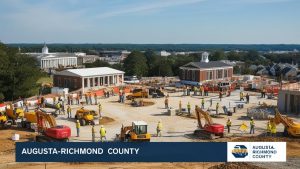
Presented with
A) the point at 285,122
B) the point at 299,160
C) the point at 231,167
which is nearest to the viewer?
the point at 231,167

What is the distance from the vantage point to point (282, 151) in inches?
758

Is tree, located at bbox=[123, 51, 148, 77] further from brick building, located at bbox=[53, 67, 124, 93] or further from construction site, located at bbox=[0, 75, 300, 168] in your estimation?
construction site, located at bbox=[0, 75, 300, 168]

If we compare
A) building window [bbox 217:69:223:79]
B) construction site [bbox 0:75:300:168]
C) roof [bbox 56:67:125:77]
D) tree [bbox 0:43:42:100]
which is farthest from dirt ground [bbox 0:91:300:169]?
building window [bbox 217:69:223:79]

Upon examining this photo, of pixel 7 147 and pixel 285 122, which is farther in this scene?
pixel 285 122

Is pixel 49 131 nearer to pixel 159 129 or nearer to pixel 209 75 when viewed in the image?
pixel 159 129

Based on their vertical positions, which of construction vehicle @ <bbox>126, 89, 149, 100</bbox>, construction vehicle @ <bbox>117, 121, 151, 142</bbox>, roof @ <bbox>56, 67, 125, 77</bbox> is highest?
roof @ <bbox>56, 67, 125, 77</bbox>

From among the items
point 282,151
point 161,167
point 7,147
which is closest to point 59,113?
point 7,147

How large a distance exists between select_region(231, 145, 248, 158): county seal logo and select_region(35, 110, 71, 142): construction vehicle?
12.4 metres

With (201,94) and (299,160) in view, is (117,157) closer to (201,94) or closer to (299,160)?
(299,160)

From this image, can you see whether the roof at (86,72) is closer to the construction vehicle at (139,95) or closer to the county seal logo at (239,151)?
the construction vehicle at (139,95)

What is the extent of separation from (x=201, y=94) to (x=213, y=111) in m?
13.0

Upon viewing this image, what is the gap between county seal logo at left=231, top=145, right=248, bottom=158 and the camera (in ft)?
62.6

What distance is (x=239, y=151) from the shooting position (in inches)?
754

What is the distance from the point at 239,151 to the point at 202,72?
49566 millimetres
